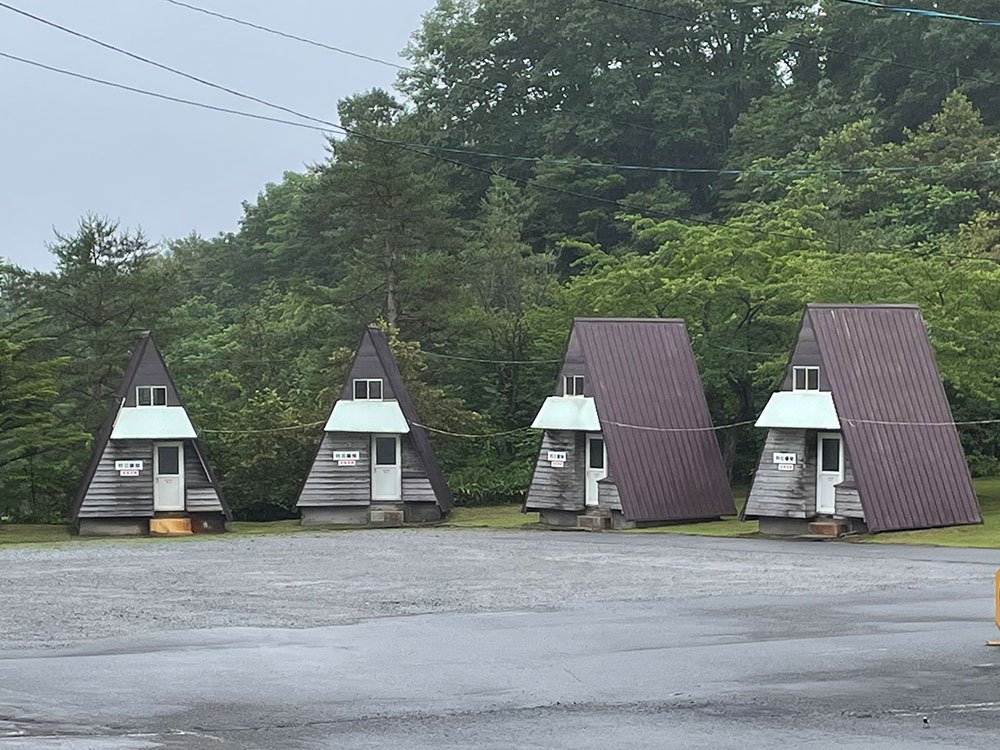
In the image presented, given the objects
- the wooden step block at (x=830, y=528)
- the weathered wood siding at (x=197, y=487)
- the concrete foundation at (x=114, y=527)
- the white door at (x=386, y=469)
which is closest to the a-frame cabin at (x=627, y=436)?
the white door at (x=386, y=469)

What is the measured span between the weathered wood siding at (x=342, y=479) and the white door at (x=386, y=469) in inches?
8.9

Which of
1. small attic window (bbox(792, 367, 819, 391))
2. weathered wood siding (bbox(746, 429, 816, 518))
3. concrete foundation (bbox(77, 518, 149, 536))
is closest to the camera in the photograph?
weathered wood siding (bbox(746, 429, 816, 518))

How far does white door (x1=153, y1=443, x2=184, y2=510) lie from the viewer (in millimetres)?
42312

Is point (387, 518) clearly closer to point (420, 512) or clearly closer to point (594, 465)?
point (420, 512)

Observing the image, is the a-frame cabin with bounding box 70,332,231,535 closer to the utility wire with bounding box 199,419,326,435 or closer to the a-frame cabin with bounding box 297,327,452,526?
the a-frame cabin with bounding box 297,327,452,526

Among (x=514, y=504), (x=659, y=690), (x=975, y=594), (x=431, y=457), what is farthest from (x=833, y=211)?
(x=659, y=690)

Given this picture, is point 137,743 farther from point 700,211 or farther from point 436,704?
point 700,211

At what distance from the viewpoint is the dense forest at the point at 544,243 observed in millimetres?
48375

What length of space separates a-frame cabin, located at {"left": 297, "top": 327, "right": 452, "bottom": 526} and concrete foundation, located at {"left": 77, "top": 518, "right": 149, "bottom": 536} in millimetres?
4216

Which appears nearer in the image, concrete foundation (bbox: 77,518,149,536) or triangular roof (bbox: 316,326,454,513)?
concrete foundation (bbox: 77,518,149,536)

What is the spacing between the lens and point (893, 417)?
121 ft

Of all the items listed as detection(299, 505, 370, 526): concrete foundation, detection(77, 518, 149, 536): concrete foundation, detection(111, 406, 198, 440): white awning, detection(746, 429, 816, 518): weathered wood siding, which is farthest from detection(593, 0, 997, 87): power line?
detection(746, 429, 816, 518): weathered wood siding

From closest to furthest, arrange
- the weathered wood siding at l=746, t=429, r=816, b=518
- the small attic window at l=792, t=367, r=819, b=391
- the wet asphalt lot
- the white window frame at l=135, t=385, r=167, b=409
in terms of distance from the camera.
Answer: the wet asphalt lot, the weathered wood siding at l=746, t=429, r=816, b=518, the small attic window at l=792, t=367, r=819, b=391, the white window frame at l=135, t=385, r=167, b=409

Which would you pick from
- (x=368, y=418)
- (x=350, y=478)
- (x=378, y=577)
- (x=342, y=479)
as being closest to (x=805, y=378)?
(x=368, y=418)
